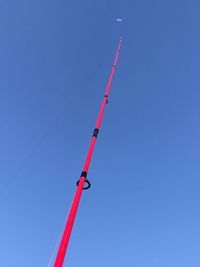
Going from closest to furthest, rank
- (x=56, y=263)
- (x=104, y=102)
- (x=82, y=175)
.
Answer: (x=56, y=263) < (x=82, y=175) < (x=104, y=102)

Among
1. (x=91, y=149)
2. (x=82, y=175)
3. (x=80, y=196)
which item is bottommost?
(x=80, y=196)

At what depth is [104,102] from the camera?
12.9 meters

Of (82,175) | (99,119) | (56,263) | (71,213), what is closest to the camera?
(56,263)

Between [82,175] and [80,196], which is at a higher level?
[82,175]

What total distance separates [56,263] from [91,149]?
4037 mm

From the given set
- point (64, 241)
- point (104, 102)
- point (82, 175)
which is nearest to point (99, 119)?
point (104, 102)

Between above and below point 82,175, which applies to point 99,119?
above

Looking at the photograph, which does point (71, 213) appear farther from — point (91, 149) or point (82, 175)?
point (91, 149)

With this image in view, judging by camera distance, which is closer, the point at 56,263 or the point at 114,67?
the point at 56,263

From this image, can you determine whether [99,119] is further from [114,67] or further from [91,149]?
[114,67]

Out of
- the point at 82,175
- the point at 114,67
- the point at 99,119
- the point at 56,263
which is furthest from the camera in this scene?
the point at 114,67

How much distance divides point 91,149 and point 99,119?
2.02m

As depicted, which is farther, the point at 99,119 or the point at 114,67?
the point at 114,67

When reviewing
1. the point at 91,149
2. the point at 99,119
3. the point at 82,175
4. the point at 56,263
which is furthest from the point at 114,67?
the point at 56,263
